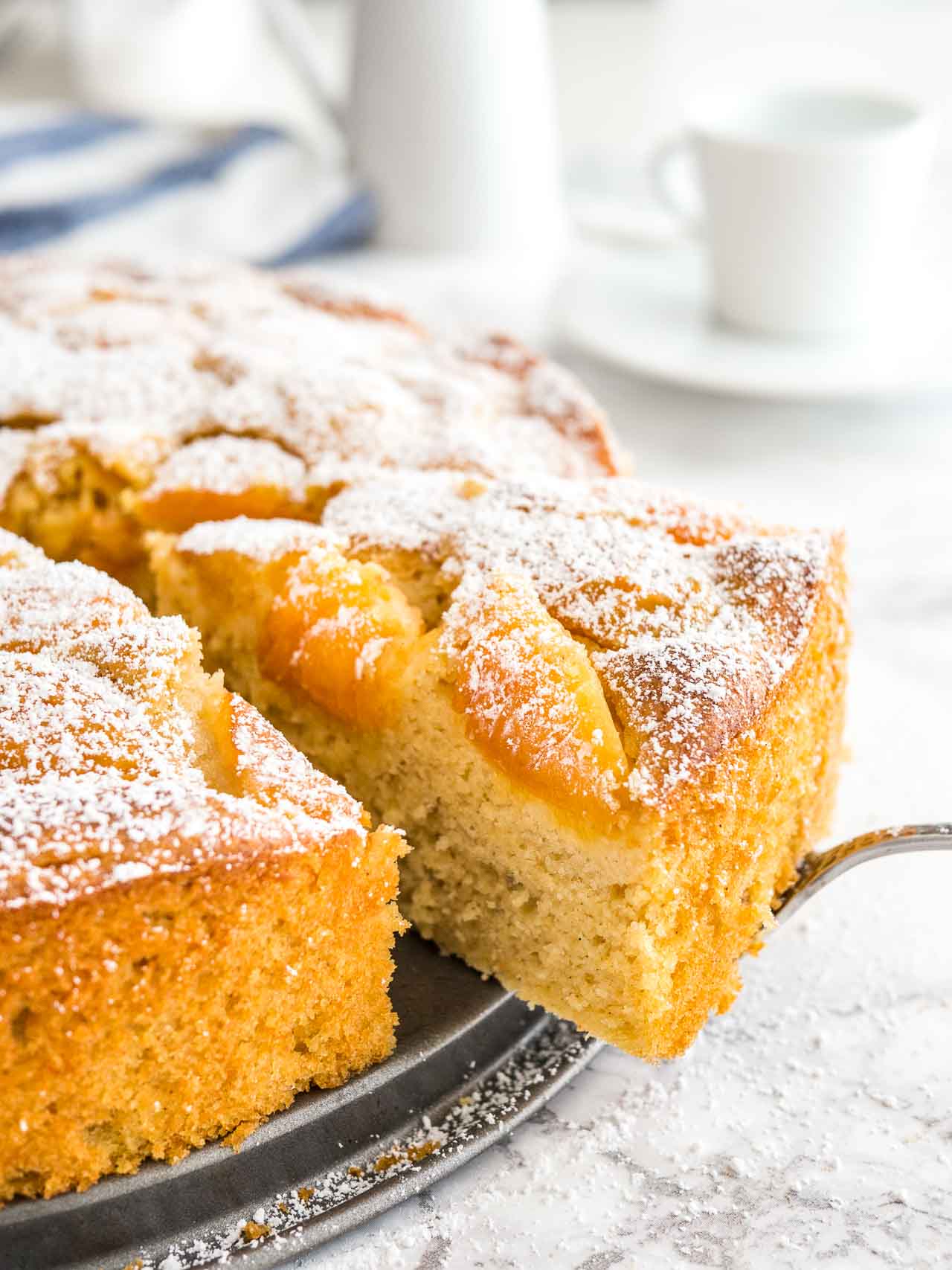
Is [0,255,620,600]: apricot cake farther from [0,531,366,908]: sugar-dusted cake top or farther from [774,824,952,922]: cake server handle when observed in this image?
[774,824,952,922]: cake server handle

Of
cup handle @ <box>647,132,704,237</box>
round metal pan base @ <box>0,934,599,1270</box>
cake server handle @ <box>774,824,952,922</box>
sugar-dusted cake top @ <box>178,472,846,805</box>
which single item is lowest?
round metal pan base @ <box>0,934,599,1270</box>

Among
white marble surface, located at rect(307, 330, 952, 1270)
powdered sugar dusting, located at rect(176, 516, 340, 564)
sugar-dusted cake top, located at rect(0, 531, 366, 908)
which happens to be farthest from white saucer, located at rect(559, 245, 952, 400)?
sugar-dusted cake top, located at rect(0, 531, 366, 908)

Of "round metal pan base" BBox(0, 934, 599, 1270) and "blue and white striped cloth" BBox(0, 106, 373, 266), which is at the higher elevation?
"blue and white striped cloth" BBox(0, 106, 373, 266)

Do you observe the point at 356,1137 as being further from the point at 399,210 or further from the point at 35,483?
the point at 399,210

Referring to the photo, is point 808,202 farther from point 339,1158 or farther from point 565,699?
point 339,1158

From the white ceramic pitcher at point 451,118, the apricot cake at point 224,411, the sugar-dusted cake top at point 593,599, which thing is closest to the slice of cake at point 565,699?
the sugar-dusted cake top at point 593,599

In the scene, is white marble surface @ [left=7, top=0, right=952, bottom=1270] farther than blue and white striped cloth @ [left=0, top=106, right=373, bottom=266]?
No

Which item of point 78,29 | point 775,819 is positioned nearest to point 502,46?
point 78,29
